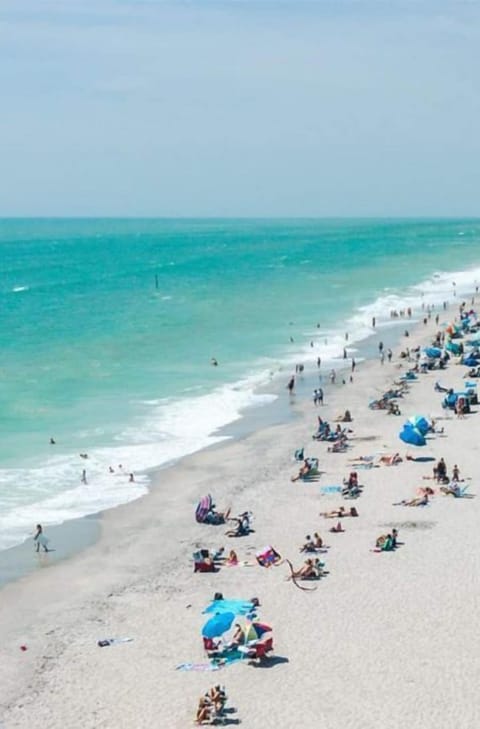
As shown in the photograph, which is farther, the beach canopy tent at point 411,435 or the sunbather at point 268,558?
the beach canopy tent at point 411,435

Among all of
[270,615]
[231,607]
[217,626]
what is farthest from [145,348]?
[217,626]

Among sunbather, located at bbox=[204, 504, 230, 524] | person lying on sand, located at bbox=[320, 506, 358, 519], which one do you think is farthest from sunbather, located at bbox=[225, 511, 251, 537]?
person lying on sand, located at bbox=[320, 506, 358, 519]

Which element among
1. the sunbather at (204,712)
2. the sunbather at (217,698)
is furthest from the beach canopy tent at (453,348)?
the sunbather at (204,712)

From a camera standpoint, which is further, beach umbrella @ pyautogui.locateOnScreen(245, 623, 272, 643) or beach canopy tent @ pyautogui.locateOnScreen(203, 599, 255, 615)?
beach canopy tent @ pyautogui.locateOnScreen(203, 599, 255, 615)

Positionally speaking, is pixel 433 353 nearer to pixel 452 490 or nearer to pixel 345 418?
pixel 345 418

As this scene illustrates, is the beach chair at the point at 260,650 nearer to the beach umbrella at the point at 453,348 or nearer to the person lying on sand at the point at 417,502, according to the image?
the person lying on sand at the point at 417,502

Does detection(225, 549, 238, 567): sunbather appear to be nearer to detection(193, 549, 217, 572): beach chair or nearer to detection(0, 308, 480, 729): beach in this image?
detection(0, 308, 480, 729): beach
